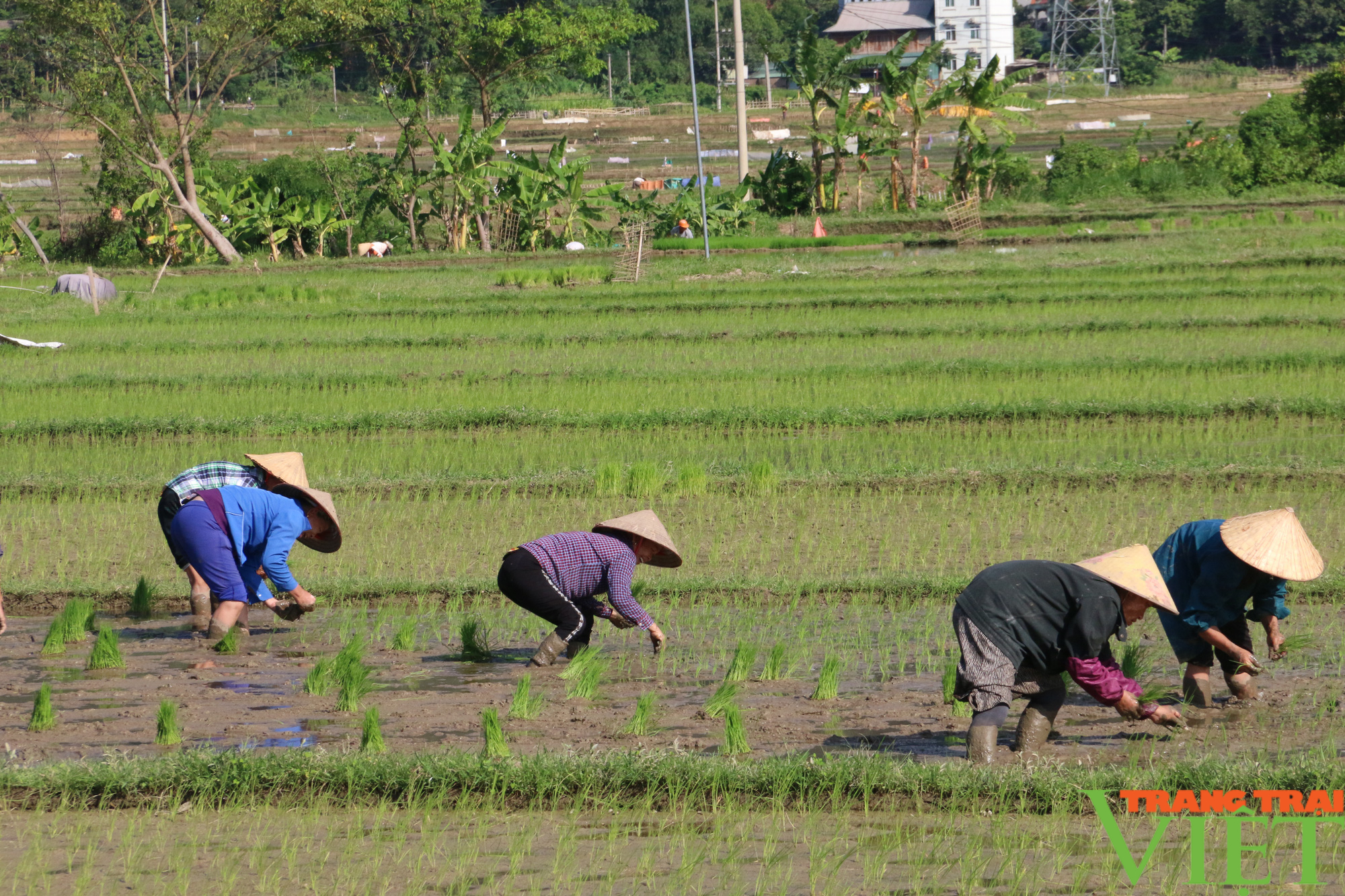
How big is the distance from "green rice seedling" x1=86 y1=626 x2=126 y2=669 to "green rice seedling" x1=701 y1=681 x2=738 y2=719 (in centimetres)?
256

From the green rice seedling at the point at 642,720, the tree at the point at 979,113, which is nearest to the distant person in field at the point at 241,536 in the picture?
the green rice seedling at the point at 642,720

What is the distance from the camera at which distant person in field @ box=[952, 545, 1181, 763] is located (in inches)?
175

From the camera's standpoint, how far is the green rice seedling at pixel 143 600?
6.95m

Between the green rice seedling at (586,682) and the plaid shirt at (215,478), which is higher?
the plaid shirt at (215,478)

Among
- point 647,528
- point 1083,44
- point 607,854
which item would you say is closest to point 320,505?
point 647,528

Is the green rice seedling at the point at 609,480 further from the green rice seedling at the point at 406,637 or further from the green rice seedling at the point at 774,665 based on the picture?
the green rice seedling at the point at 774,665

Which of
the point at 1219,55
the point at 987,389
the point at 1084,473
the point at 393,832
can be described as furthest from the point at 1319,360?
the point at 1219,55

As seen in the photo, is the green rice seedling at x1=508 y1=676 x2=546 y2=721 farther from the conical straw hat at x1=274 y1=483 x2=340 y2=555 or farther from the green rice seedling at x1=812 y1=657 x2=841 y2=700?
the conical straw hat at x1=274 y1=483 x2=340 y2=555

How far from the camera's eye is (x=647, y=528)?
5.66 m

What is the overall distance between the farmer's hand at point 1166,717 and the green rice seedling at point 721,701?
139 centimetres

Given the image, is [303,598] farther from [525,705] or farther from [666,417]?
[666,417]

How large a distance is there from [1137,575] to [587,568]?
7.16ft

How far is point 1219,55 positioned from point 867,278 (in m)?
46.5

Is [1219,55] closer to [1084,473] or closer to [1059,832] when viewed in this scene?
[1084,473]
